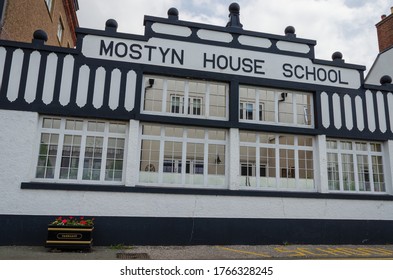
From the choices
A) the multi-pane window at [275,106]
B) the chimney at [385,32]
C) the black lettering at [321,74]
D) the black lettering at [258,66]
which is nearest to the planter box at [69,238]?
the multi-pane window at [275,106]

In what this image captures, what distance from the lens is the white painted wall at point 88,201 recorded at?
803 centimetres

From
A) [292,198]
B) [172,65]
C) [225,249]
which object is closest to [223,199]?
[225,249]

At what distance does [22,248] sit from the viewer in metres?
7.63

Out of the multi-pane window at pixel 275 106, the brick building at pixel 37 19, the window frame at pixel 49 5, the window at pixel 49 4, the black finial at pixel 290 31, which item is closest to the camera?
the brick building at pixel 37 19

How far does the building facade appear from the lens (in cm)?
836

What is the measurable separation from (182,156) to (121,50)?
11.9ft

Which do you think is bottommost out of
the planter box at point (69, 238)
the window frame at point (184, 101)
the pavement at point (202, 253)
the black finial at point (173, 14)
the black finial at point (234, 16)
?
the pavement at point (202, 253)

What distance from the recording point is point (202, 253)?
775cm

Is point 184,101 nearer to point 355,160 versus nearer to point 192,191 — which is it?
point 192,191

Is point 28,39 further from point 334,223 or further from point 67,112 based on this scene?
point 334,223

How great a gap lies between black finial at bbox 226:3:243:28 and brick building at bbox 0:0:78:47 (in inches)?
265

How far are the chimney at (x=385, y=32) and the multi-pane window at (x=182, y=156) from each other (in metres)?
10.7

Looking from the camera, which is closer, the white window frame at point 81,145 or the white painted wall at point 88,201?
the white painted wall at point 88,201

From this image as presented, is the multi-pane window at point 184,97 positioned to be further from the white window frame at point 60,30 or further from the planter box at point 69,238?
the white window frame at point 60,30
